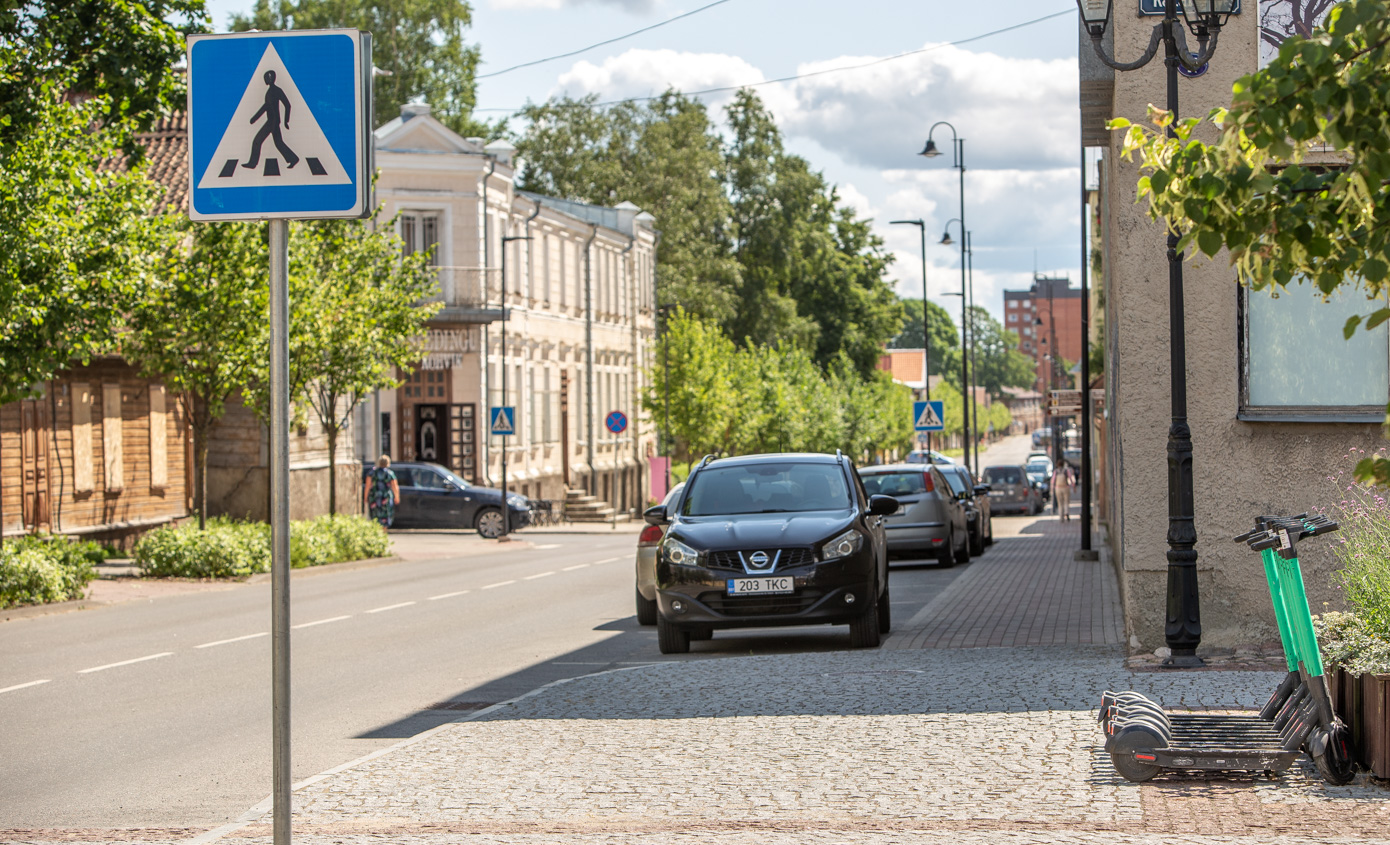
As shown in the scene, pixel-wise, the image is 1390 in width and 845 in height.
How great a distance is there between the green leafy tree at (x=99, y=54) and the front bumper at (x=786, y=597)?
1073cm

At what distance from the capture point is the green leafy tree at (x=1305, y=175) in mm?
3926

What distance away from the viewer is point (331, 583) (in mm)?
24516

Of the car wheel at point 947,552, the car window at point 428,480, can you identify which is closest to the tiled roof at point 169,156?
the car window at point 428,480

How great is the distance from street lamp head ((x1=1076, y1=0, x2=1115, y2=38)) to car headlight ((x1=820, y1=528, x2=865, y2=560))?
4.27 meters

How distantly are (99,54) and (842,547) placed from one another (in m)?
13.2

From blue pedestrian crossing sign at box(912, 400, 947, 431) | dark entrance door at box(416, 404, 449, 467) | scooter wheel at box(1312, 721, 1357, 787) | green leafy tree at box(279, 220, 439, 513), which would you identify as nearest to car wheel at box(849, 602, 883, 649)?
scooter wheel at box(1312, 721, 1357, 787)

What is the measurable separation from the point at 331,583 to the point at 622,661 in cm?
1190

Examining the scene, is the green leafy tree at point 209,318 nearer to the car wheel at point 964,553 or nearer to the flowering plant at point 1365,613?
the car wheel at point 964,553

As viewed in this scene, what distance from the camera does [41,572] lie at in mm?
19641

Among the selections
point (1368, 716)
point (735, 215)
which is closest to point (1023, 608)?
point (1368, 716)

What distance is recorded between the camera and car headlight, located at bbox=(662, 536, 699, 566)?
43.5ft

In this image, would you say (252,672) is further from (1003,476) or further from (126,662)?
(1003,476)

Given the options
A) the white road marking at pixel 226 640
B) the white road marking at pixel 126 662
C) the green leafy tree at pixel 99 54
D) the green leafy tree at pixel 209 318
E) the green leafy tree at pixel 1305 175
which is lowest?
the white road marking at pixel 226 640

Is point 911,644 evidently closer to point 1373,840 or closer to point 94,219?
point 1373,840
